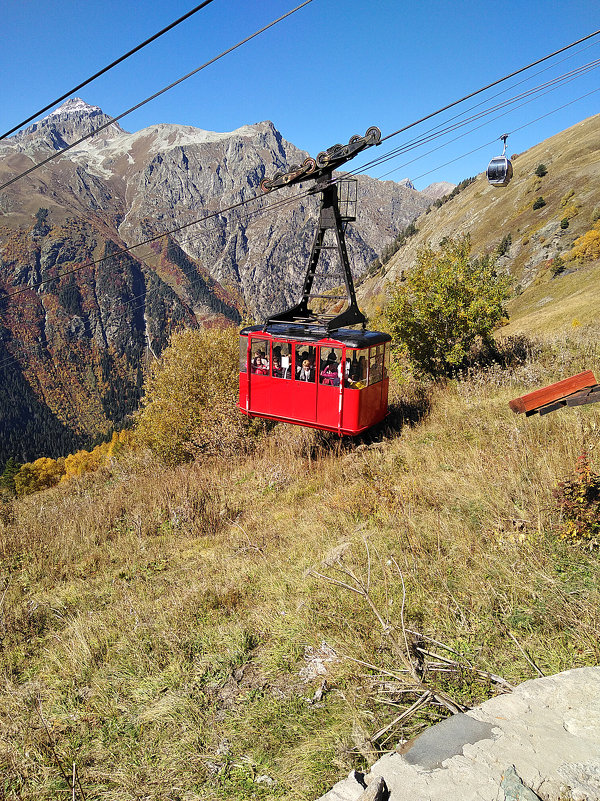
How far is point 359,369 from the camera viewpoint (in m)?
10.5

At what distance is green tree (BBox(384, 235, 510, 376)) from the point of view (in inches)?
555

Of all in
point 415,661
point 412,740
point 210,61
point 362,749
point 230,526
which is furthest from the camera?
point 230,526

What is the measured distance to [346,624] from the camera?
4523 mm

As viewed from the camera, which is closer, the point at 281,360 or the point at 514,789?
the point at 514,789

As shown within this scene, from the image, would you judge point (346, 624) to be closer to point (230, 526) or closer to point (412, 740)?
point (412, 740)

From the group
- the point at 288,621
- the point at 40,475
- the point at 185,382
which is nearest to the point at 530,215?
the point at 185,382

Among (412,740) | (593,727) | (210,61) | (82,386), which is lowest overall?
(82,386)

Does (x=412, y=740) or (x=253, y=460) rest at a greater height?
(x=412, y=740)

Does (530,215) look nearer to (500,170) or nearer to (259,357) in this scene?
(500,170)

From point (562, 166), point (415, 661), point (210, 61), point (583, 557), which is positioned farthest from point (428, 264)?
point (562, 166)

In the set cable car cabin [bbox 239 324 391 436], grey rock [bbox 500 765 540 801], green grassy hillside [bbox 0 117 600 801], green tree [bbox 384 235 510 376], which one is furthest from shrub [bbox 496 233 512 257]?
grey rock [bbox 500 765 540 801]

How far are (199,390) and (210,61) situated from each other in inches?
Result: 850

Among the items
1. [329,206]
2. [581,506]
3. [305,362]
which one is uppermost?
[329,206]

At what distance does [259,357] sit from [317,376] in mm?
1906
